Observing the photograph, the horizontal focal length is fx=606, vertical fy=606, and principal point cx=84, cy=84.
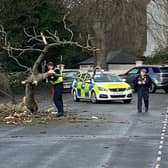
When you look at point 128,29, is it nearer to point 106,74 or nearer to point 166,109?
point 106,74

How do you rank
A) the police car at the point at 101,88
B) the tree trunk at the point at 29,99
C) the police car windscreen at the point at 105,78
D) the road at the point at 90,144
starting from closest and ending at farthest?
the road at the point at 90,144 < the tree trunk at the point at 29,99 < the police car at the point at 101,88 < the police car windscreen at the point at 105,78

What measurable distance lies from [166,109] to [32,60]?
17.6m

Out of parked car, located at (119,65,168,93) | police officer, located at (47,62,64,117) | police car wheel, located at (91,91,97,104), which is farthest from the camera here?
parked car, located at (119,65,168,93)

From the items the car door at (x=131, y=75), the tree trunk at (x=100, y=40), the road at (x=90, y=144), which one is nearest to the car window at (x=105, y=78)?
the road at (x=90, y=144)

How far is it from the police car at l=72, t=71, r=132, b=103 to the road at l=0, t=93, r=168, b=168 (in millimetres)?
7749

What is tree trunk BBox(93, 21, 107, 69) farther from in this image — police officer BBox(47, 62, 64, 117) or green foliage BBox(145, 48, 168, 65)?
police officer BBox(47, 62, 64, 117)

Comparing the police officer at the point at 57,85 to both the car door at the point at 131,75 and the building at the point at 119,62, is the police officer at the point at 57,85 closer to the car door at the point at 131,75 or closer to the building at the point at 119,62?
the car door at the point at 131,75

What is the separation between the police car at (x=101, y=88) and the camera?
27453 mm

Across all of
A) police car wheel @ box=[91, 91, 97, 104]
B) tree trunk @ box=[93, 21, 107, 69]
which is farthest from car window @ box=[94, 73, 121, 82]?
tree trunk @ box=[93, 21, 107, 69]

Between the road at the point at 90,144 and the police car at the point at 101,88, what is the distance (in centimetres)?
775

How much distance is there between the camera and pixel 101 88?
27594mm

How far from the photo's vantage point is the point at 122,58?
7431 cm

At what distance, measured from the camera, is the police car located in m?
27.5

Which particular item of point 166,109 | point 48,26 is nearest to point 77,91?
point 166,109
